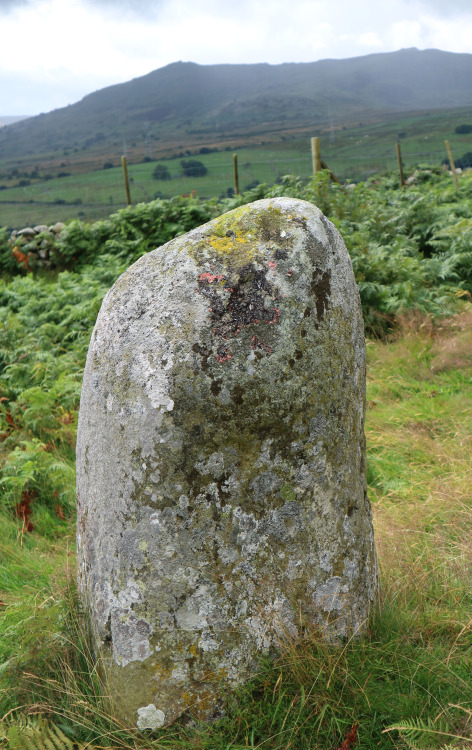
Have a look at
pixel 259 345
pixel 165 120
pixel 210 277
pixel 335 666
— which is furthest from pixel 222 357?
pixel 165 120

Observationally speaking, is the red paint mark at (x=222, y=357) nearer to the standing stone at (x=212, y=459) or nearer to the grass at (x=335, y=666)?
the standing stone at (x=212, y=459)

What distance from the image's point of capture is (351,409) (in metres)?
2.18

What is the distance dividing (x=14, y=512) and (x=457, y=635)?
119 inches

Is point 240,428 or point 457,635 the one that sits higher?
point 240,428

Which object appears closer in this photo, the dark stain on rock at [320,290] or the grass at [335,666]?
the grass at [335,666]

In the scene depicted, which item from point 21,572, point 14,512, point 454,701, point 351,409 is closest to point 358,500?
point 351,409

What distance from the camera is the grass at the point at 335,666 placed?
188 centimetres

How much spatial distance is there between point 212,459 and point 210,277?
2.01 ft

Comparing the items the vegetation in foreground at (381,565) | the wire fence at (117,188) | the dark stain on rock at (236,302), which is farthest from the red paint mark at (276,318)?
the wire fence at (117,188)

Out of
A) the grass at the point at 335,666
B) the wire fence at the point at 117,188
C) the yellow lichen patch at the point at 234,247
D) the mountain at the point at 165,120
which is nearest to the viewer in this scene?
the grass at the point at 335,666

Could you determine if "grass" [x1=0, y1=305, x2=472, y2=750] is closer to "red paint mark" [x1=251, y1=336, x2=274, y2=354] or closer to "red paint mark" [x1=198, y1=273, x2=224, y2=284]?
"red paint mark" [x1=251, y1=336, x2=274, y2=354]

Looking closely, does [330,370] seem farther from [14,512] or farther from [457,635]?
[14,512]

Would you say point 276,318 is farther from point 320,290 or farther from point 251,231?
point 251,231

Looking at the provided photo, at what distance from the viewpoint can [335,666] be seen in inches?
77.5
